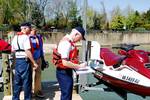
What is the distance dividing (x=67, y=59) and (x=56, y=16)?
6001cm

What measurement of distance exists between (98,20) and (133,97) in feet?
241

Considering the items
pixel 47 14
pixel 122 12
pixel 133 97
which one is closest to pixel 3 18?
pixel 47 14

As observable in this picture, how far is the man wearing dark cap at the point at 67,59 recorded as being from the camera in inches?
255

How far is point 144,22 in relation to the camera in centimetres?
8000

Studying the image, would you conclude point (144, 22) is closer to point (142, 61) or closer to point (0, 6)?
point (0, 6)

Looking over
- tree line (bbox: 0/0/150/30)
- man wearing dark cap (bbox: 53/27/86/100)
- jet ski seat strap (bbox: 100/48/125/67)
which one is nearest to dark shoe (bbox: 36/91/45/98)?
jet ski seat strap (bbox: 100/48/125/67)

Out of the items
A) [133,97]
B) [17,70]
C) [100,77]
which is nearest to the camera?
[17,70]

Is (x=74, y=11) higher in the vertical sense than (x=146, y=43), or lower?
higher

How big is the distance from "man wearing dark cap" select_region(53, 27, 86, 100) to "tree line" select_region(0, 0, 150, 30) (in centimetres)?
4179

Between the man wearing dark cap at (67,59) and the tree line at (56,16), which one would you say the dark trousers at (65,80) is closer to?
the man wearing dark cap at (67,59)

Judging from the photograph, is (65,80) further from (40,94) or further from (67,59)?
(40,94)

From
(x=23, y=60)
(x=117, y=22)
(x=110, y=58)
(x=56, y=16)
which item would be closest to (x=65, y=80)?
(x=23, y=60)

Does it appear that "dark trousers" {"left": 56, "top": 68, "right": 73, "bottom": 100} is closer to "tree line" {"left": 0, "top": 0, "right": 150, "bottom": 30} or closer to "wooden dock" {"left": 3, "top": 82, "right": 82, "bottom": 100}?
"wooden dock" {"left": 3, "top": 82, "right": 82, "bottom": 100}

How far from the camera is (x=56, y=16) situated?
66188 millimetres
